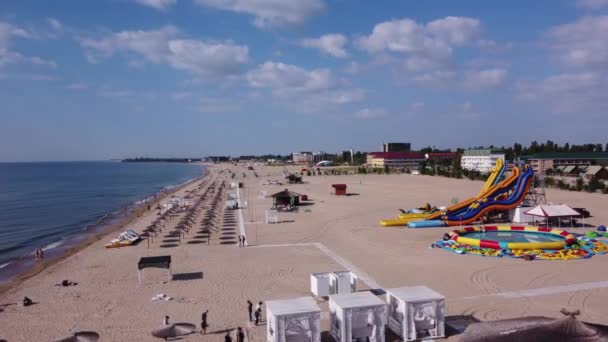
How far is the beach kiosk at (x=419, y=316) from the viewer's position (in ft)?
34.4

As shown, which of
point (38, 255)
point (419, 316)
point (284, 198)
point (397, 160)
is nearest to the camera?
point (419, 316)

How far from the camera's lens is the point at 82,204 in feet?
161

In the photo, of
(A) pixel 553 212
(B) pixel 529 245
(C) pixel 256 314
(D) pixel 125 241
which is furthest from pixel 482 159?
(C) pixel 256 314

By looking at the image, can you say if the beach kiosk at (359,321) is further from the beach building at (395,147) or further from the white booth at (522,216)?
the beach building at (395,147)

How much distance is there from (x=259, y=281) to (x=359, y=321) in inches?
255

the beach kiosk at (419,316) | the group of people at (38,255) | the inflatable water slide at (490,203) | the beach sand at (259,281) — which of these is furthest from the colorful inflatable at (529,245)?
the group of people at (38,255)

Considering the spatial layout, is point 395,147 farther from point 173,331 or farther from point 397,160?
point 173,331

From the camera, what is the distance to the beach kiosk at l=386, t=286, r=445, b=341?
10.5 m

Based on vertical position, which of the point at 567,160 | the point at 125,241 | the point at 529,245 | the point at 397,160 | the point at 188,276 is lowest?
the point at 188,276

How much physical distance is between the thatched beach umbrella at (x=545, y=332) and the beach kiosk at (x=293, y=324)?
344 cm

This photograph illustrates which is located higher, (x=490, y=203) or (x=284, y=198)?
(x=490, y=203)

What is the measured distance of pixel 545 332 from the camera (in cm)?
752

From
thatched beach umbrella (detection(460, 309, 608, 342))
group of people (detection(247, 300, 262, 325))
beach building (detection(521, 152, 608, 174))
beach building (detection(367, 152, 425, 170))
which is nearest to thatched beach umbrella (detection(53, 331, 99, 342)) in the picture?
group of people (detection(247, 300, 262, 325))

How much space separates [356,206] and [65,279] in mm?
24253
